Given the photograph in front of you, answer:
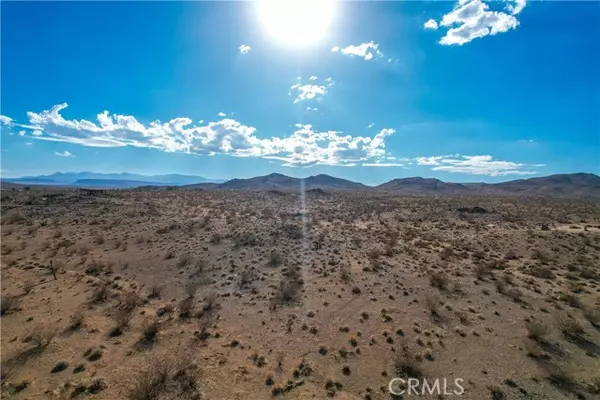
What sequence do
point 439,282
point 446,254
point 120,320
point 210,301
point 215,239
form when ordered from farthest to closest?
point 215,239, point 446,254, point 439,282, point 210,301, point 120,320

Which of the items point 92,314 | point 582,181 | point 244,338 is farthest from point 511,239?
point 582,181

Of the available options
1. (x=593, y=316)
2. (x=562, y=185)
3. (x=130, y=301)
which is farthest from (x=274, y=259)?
(x=562, y=185)

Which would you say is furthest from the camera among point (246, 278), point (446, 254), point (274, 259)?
point (446, 254)

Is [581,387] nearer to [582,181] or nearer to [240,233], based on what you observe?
[240,233]

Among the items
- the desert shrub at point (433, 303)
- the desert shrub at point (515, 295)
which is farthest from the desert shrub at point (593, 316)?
the desert shrub at point (433, 303)

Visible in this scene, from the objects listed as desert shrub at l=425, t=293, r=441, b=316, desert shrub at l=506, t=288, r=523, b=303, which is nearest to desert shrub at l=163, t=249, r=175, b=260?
desert shrub at l=425, t=293, r=441, b=316

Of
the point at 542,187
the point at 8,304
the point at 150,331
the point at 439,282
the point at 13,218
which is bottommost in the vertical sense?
the point at 542,187

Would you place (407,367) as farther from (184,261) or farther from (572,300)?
(184,261)
